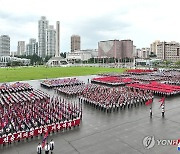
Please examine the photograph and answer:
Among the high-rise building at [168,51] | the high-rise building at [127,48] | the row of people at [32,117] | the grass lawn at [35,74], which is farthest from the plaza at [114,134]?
the high-rise building at [127,48]

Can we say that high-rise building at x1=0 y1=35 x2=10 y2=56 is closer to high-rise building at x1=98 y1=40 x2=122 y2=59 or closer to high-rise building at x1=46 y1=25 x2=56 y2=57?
high-rise building at x1=46 y1=25 x2=56 y2=57

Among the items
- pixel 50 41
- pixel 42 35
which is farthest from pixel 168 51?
pixel 42 35

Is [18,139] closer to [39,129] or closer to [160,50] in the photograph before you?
[39,129]

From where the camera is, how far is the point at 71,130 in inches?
530

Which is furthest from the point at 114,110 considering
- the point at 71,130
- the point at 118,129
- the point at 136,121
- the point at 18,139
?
the point at 18,139

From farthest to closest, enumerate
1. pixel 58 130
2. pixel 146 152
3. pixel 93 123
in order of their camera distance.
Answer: pixel 93 123, pixel 58 130, pixel 146 152

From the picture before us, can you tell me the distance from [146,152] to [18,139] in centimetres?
739

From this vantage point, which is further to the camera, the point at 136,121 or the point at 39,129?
the point at 136,121

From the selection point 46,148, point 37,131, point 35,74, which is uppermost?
point 35,74

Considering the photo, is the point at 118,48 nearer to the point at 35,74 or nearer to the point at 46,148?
the point at 35,74

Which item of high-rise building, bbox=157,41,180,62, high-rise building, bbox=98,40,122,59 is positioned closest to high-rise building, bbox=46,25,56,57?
high-rise building, bbox=98,40,122,59

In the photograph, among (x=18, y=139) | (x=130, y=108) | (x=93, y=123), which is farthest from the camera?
(x=130, y=108)

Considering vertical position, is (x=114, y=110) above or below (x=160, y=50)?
below

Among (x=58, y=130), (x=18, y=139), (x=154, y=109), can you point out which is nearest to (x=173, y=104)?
(x=154, y=109)
